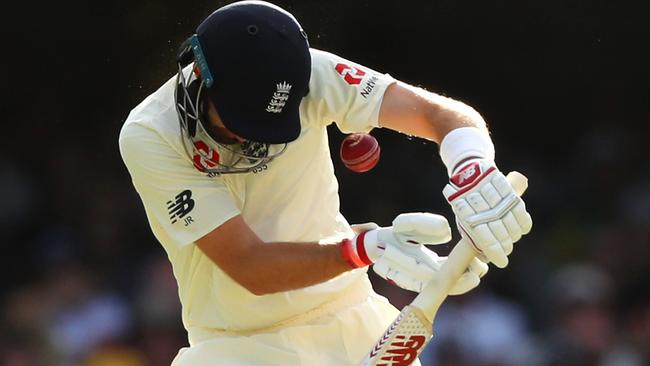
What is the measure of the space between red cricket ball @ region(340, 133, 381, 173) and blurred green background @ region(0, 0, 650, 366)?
3.26 m

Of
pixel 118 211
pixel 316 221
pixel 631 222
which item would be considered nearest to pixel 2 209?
pixel 118 211

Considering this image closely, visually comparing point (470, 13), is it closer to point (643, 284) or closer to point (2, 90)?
point (643, 284)

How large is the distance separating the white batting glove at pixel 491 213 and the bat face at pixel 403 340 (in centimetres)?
31

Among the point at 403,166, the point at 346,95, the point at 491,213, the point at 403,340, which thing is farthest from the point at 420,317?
the point at 403,166

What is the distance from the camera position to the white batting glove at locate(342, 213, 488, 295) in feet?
11.6

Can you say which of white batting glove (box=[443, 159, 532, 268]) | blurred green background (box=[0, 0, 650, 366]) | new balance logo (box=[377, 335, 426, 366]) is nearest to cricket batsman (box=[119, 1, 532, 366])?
white batting glove (box=[443, 159, 532, 268])

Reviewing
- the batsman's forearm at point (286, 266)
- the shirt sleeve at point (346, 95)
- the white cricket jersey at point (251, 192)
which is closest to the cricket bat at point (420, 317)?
→ the batsman's forearm at point (286, 266)

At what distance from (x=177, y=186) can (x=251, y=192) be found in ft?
0.84

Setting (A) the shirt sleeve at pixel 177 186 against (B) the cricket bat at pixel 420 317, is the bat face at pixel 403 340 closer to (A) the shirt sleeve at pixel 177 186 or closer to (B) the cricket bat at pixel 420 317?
(B) the cricket bat at pixel 420 317

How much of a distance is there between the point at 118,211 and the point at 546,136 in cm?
276

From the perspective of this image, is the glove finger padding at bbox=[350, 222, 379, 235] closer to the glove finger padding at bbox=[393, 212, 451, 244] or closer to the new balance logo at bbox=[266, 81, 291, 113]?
the glove finger padding at bbox=[393, 212, 451, 244]

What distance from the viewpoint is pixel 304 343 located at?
13.1ft

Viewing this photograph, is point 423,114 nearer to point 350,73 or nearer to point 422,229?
point 350,73

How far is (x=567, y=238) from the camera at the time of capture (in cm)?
787
